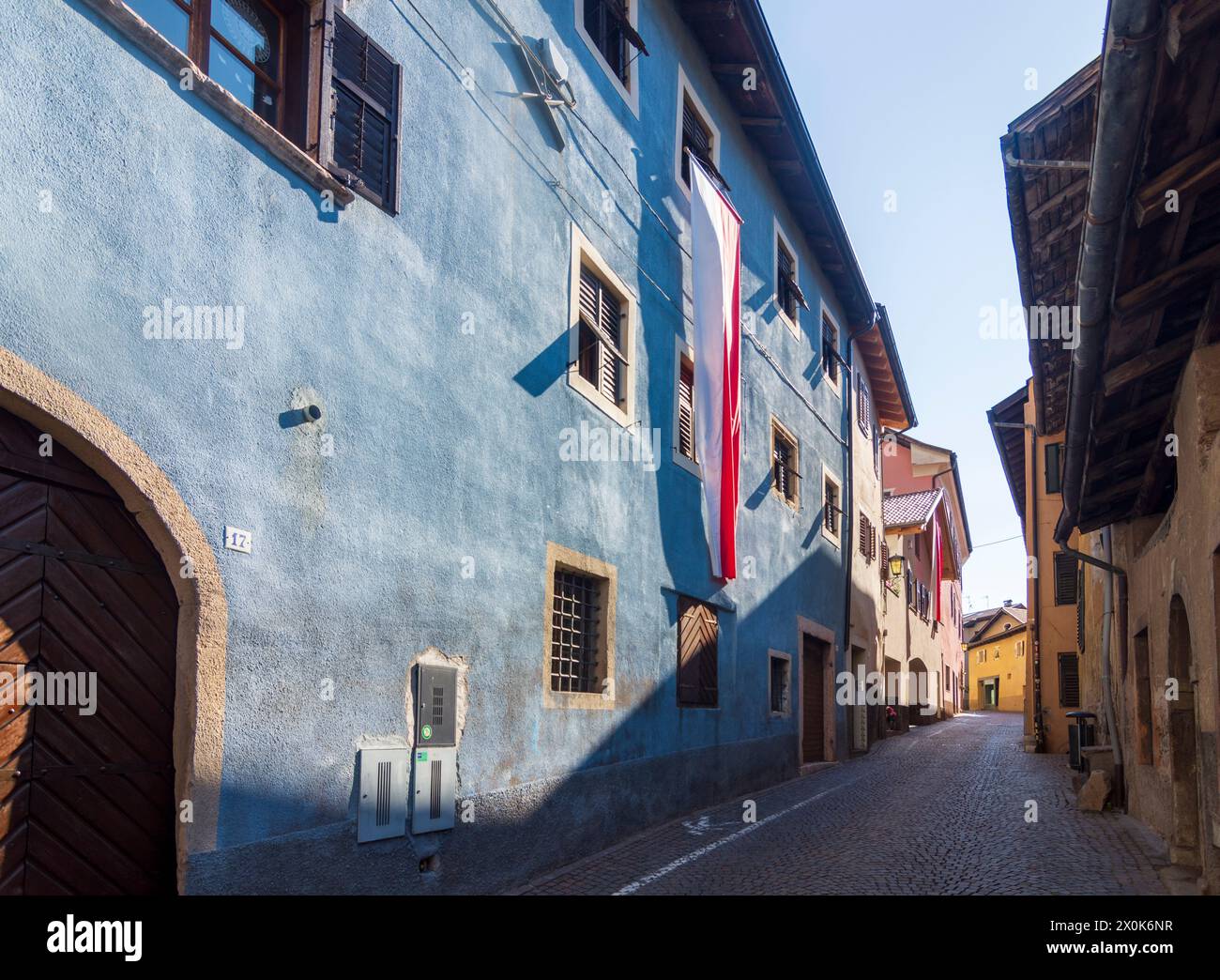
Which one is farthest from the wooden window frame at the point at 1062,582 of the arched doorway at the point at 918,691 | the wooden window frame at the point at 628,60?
the wooden window frame at the point at 628,60

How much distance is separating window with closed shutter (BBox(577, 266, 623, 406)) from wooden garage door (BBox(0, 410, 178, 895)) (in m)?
5.36

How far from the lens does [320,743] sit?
6027mm

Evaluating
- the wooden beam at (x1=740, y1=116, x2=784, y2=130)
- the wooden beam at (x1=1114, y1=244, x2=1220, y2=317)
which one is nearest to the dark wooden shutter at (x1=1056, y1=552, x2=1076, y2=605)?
the wooden beam at (x1=740, y1=116, x2=784, y2=130)

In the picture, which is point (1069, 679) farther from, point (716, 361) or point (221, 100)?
point (221, 100)

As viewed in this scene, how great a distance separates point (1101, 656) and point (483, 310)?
10772 mm

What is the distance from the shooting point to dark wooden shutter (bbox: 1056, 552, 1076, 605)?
80.5ft

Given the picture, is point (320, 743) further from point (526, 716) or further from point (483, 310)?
point (483, 310)

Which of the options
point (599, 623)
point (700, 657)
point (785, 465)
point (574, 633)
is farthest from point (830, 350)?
point (574, 633)

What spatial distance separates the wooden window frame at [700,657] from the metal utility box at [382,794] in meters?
5.25

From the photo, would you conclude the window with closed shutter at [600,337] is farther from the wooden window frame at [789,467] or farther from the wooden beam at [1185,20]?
the wooden beam at [1185,20]

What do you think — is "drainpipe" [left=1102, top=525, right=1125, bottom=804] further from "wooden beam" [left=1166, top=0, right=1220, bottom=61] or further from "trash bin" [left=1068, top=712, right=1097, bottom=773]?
"wooden beam" [left=1166, top=0, right=1220, bottom=61]

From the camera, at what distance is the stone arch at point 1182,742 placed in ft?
27.2

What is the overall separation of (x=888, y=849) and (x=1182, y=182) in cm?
617
